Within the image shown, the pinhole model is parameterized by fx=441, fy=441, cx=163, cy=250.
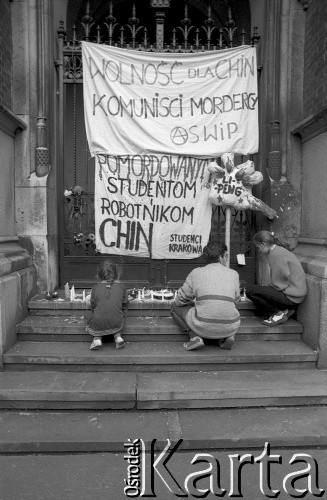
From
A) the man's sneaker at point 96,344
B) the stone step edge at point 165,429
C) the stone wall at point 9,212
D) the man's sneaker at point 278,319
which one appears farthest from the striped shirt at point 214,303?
the stone wall at point 9,212

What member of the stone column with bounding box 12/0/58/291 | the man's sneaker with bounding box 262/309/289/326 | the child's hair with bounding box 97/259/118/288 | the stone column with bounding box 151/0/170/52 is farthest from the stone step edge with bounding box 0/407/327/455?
the stone column with bounding box 151/0/170/52

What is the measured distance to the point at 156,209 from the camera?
20.9ft

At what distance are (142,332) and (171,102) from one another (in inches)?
129

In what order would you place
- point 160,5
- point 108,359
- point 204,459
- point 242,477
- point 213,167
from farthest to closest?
point 160,5 < point 213,167 < point 108,359 < point 204,459 < point 242,477

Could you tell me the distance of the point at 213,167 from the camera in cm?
604

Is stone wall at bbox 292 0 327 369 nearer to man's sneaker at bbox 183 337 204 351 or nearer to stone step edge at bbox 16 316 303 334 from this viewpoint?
stone step edge at bbox 16 316 303 334

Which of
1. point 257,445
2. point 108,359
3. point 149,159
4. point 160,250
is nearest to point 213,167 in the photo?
point 149,159

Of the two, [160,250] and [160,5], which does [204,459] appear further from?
[160,5]

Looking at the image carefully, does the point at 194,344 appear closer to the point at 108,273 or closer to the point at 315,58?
the point at 108,273

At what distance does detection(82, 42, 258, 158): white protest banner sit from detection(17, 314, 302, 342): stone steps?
8.15ft

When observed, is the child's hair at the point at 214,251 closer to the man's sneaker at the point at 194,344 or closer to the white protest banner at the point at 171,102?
the man's sneaker at the point at 194,344

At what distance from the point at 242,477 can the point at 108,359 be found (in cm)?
195

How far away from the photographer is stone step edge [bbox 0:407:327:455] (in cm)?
359

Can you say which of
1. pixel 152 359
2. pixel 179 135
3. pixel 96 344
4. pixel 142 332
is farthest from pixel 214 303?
pixel 179 135
